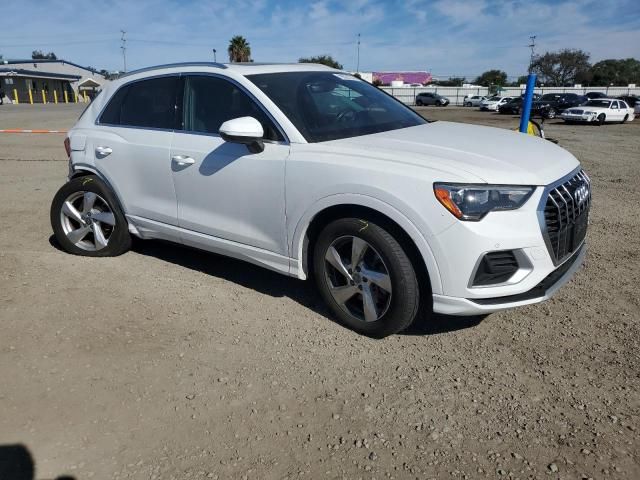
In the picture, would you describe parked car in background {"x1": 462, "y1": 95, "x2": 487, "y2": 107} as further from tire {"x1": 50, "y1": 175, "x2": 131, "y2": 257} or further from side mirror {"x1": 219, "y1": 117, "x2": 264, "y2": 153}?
side mirror {"x1": 219, "y1": 117, "x2": 264, "y2": 153}

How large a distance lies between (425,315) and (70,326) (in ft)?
8.07

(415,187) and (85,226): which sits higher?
(415,187)

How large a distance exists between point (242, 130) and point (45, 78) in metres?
75.3

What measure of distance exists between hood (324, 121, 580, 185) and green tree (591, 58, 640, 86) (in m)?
93.4

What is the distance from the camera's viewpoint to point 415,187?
2904mm

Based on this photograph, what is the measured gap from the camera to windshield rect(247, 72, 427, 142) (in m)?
3.58

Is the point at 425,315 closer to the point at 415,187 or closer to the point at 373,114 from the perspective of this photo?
the point at 415,187

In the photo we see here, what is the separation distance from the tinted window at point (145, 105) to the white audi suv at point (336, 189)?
0.01 metres

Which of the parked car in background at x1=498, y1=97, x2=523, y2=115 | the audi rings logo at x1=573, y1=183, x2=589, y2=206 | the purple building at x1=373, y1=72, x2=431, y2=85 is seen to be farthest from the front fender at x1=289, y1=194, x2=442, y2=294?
the purple building at x1=373, y1=72, x2=431, y2=85

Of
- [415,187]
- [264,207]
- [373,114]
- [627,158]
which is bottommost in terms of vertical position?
[627,158]

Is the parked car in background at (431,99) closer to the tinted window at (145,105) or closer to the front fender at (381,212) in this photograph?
the tinted window at (145,105)

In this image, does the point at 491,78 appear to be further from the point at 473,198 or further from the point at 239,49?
the point at 473,198

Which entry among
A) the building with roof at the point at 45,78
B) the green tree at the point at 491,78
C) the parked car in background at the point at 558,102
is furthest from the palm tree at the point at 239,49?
the green tree at the point at 491,78

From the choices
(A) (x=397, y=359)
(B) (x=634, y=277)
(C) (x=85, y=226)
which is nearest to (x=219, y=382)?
(A) (x=397, y=359)
